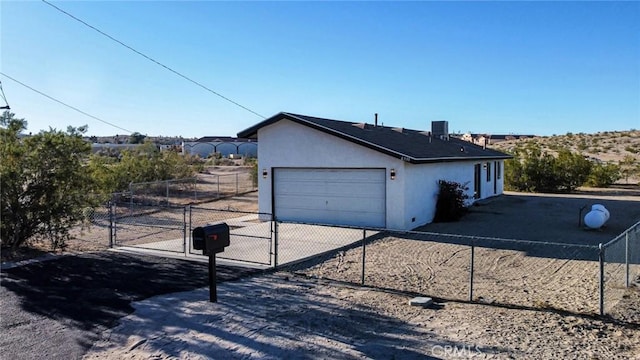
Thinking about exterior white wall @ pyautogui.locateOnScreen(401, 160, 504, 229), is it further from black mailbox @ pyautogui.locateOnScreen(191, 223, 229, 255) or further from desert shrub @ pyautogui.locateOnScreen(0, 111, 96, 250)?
desert shrub @ pyautogui.locateOnScreen(0, 111, 96, 250)

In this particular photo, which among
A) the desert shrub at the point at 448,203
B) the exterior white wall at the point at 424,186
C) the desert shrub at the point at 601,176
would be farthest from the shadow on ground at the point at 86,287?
the desert shrub at the point at 601,176

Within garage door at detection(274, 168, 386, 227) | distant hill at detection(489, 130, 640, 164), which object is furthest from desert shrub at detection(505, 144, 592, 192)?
garage door at detection(274, 168, 386, 227)

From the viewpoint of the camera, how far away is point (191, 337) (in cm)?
652

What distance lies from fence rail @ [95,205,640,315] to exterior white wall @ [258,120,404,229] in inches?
66.6

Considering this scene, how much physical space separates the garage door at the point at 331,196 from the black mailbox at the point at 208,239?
9008mm

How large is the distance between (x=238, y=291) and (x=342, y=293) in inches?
72.1

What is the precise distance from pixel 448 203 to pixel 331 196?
4.60 meters

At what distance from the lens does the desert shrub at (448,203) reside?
18656 mm

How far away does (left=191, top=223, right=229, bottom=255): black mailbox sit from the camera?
26.4 ft

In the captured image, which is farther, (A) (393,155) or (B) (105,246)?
(A) (393,155)

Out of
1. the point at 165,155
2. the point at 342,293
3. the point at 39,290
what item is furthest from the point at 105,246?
the point at 165,155

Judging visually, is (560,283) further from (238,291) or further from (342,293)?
(238,291)

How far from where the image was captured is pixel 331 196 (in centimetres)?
1756

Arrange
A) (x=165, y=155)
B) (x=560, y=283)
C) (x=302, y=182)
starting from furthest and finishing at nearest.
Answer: (x=165, y=155) → (x=302, y=182) → (x=560, y=283)
